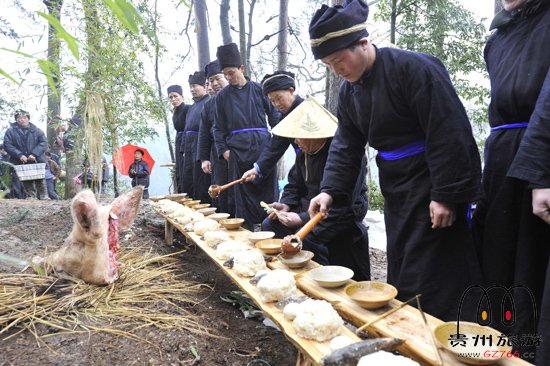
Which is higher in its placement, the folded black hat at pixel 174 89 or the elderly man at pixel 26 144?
the folded black hat at pixel 174 89

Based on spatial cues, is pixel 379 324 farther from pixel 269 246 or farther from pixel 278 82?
pixel 278 82

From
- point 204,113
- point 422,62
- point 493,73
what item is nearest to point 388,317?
point 422,62

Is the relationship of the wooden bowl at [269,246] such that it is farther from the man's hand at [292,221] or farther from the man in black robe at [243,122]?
the man in black robe at [243,122]

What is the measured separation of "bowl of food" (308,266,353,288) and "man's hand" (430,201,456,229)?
573 millimetres

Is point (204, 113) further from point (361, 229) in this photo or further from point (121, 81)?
point (361, 229)

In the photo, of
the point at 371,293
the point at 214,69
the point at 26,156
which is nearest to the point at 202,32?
the point at 26,156

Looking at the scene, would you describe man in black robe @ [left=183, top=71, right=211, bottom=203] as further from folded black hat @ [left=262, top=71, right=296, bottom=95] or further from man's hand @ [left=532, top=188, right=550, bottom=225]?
man's hand @ [left=532, top=188, right=550, bottom=225]

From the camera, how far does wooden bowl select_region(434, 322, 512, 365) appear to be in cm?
136

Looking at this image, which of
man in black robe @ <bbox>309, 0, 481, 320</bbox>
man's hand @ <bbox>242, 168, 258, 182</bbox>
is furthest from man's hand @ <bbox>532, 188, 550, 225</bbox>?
man's hand @ <bbox>242, 168, 258, 182</bbox>

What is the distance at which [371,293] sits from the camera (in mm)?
2000

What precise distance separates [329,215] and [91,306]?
1939 millimetres

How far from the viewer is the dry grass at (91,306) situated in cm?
241

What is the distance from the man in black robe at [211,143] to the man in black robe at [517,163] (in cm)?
405

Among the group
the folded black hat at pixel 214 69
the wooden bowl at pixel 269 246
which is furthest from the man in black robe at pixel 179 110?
the wooden bowl at pixel 269 246
